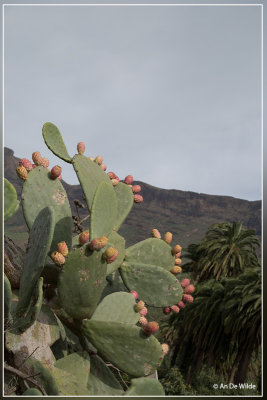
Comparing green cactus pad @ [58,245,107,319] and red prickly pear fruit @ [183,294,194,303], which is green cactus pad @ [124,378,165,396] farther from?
red prickly pear fruit @ [183,294,194,303]

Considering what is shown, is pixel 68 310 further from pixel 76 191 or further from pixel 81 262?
pixel 76 191

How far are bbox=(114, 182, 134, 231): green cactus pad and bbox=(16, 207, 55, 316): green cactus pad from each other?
2.26ft

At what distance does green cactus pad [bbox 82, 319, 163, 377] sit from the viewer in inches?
67.8

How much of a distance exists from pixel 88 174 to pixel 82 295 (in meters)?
0.66

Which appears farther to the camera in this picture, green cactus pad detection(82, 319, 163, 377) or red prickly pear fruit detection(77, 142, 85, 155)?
red prickly pear fruit detection(77, 142, 85, 155)

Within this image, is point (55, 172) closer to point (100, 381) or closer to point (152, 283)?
point (152, 283)

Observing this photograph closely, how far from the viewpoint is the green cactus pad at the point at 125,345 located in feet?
5.65

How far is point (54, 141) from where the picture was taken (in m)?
2.22

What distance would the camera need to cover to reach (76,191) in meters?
75.6

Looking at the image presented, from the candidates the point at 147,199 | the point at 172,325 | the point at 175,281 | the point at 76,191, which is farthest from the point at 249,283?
the point at 147,199

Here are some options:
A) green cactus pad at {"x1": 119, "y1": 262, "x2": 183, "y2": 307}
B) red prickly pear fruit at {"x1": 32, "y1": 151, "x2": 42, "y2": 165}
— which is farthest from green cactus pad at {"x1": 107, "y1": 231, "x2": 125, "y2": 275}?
red prickly pear fruit at {"x1": 32, "y1": 151, "x2": 42, "y2": 165}

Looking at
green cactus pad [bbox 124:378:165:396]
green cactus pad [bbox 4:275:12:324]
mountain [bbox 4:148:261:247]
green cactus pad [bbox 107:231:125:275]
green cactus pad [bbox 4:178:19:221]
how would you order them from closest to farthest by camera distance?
1. green cactus pad [bbox 4:178:19:221]
2. green cactus pad [bbox 4:275:12:324]
3. green cactus pad [bbox 124:378:165:396]
4. green cactus pad [bbox 107:231:125:275]
5. mountain [bbox 4:148:261:247]

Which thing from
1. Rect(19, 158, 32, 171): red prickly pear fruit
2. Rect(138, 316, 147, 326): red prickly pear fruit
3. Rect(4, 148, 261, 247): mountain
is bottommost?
Rect(138, 316, 147, 326): red prickly pear fruit

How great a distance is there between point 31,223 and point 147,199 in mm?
98534
